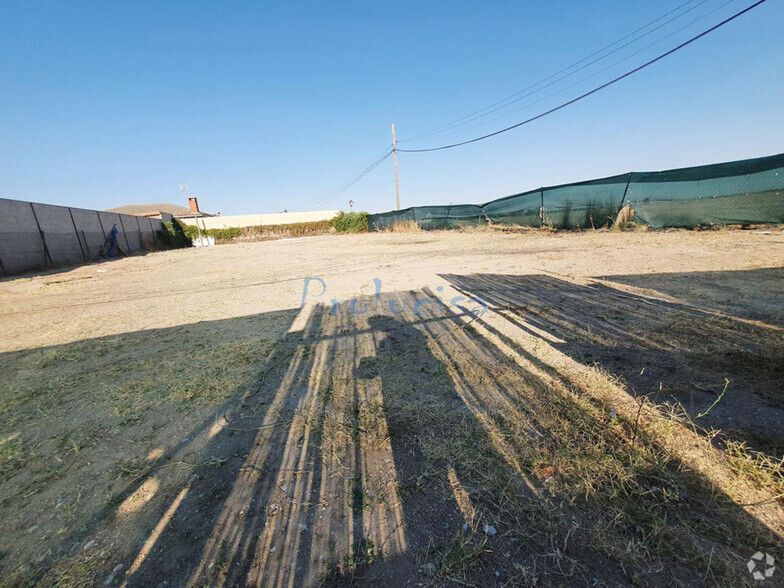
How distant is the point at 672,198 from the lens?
8.61 m

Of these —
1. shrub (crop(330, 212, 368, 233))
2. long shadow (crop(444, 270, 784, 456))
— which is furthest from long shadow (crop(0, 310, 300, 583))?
shrub (crop(330, 212, 368, 233))

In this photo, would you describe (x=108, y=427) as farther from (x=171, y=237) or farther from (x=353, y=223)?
(x=171, y=237)

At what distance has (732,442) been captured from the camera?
152 cm

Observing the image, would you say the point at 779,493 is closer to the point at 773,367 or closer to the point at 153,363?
the point at 773,367

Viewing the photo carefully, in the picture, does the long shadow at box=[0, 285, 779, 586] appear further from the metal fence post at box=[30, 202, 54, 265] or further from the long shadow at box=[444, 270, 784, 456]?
the metal fence post at box=[30, 202, 54, 265]

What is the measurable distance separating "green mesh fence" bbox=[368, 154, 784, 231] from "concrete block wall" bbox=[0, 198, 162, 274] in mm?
18861

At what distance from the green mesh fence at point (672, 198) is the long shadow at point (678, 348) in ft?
17.7

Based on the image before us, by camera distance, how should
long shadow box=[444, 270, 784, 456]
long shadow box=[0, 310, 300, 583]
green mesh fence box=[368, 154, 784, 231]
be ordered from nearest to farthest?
long shadow box=[0, 310, 300, 583], long shadow box=[444, 270, 784, 456], green mesh fence box=[368, 154, 784, 231]

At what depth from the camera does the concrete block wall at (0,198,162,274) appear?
10156 millimetres

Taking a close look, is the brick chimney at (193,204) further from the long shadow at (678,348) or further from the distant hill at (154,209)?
the long shadow at (678,348)

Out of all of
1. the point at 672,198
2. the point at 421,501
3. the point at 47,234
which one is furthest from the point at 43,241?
the point at 672,198

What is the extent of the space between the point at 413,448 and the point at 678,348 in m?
2.45

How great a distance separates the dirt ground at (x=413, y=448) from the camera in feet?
3.79

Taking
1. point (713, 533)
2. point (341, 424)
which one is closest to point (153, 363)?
point (341, 424)
